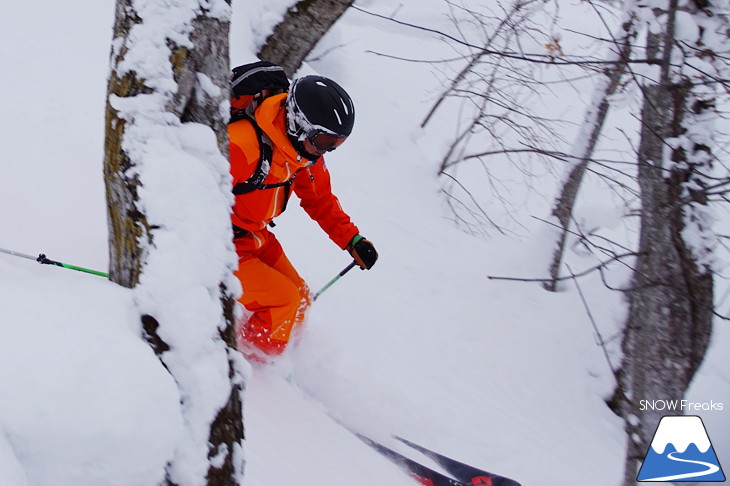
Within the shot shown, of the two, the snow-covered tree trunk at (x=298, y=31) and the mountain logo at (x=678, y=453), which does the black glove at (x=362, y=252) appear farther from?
the snow-covered tree trunk at (x=298, y=31)

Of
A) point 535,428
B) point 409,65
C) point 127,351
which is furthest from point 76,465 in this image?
Result: point 409,65

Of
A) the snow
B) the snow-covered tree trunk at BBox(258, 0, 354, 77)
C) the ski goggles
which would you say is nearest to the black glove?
the snow

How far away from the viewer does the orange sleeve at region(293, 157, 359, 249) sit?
4254 millimetres

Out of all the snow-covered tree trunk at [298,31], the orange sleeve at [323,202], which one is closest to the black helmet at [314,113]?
the orange sleeve at [323,202]

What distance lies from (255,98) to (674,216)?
2.52m

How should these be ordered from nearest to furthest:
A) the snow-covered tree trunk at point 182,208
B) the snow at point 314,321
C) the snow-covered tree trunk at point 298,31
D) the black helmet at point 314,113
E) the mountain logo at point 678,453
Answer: the snow at point 314,321
the snow-covered tree trunk at point 182,208
the black helmet at point 314,113
the mountain logo at point 678,453
the snow-covered tree trunk at point 298,31

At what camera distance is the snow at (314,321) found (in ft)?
5.32

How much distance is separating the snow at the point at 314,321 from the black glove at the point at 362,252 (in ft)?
2.70

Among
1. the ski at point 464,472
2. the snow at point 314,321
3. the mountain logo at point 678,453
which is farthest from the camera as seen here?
the ski at point 464,472

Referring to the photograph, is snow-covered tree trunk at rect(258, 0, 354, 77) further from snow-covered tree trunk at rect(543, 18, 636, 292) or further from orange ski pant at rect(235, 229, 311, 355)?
snow-covered tree trunk at rect(543, 18, 636, 292)

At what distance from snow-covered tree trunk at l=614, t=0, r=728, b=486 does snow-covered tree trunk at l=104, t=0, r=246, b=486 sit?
2228 millimetres

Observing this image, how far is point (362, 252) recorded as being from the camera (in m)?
4.32

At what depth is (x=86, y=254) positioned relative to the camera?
362cm

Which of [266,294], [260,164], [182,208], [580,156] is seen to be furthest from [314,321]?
[580,156]
